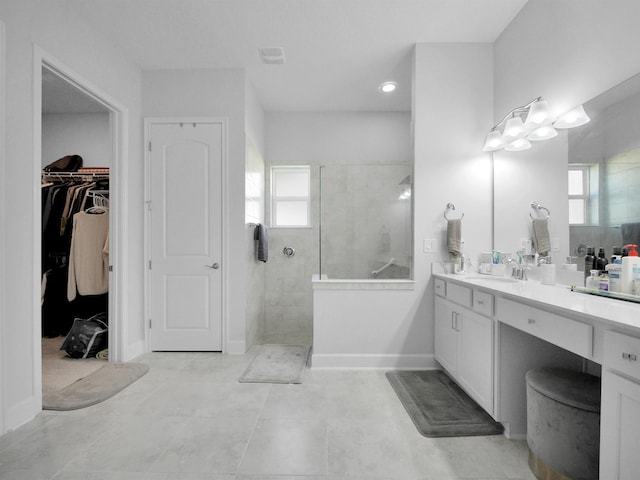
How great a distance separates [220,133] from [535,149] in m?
2.73

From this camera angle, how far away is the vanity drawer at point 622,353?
99 centimetres

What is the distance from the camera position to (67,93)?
337 centimetres

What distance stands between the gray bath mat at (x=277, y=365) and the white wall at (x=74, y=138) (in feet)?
10.1

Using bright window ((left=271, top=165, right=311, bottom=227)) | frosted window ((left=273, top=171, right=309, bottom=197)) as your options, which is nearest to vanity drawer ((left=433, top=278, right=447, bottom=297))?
bright window ((left=271, top=165, right=311, bottom=227))

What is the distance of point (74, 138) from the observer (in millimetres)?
3814

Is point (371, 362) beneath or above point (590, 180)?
beneath

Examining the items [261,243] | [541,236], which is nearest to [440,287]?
[541,236]

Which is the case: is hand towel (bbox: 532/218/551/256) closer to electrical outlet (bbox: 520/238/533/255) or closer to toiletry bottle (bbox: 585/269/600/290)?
electrical outlet (bbox: 520/238/533/255)

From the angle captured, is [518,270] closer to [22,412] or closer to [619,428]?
[619,428]

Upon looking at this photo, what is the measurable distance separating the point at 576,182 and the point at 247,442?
2427mm

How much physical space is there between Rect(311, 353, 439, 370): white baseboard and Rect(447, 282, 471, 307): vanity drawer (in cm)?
70

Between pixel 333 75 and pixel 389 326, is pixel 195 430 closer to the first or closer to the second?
pixel 389 326

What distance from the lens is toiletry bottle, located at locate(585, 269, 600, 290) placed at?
166 centimetres

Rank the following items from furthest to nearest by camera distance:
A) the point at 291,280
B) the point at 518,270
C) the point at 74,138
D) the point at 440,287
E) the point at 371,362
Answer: the point at 291,280 → the point at 74,138 → the point at 371,362 → the point at 440,287 → the point at 518,270
